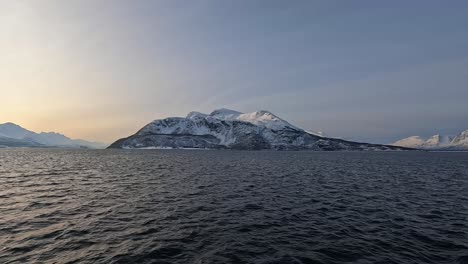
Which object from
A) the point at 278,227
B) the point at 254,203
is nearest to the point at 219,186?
the point at 254,203

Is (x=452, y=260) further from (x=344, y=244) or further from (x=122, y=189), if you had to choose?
(x=122, y=189)

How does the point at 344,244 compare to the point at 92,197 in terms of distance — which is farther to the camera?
the point at 92,197

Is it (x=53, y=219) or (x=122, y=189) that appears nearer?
(x=53, y=219)

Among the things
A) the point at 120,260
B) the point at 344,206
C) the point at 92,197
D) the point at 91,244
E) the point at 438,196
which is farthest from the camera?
the point at 438,196

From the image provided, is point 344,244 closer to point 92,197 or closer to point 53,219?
point 53,219

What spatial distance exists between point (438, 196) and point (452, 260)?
3243 cm

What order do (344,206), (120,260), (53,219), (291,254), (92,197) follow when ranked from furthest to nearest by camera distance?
(92,197), (344,206), (53,219), (291,254), (120,260)

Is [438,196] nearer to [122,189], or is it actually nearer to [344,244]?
[344,244]

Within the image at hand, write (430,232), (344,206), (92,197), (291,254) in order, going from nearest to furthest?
(291,254), (430,232), (344,206), (92,197)

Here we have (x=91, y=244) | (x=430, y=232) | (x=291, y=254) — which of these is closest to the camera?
(x=291, y=254)

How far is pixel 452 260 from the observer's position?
66.7 ft

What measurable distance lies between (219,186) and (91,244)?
32.4 metres

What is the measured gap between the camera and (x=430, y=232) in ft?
88.8

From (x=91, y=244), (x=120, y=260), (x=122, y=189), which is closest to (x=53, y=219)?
(x=91, y=244)
